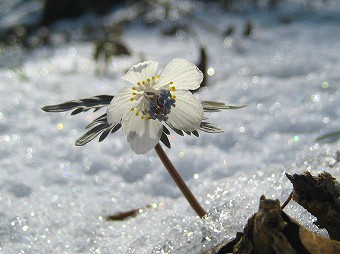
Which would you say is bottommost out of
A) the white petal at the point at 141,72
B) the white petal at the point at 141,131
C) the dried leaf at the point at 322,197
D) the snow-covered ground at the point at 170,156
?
the snow-covered ground at the point at 170,156

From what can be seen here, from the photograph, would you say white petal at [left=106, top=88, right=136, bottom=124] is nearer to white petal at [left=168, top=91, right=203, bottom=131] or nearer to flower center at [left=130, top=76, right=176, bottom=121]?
flower center at [left=130, top=76, right=176, bottom=121]

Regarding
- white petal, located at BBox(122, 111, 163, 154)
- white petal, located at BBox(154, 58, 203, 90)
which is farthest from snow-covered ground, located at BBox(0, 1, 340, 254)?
white petal, located at BBox(154, 58, 203, 90)

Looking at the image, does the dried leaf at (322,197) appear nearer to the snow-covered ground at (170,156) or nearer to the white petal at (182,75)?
the snow-covered ground at (170,156)

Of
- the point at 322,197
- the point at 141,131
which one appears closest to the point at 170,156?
Answer: the point at 141,131

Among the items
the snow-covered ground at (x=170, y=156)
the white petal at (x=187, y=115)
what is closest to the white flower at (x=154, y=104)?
the white petal at (x=187, y=115)

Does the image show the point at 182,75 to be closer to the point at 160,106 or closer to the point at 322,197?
the point at 160,106

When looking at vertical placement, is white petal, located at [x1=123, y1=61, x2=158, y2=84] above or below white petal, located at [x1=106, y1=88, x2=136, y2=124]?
above

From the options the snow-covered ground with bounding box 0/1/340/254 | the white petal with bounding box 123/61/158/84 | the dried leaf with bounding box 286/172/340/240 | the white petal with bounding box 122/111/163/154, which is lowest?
the snow-covered ground with bounding box 0/1/340/254

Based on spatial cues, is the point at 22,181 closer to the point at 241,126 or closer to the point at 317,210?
the point at 241,126
